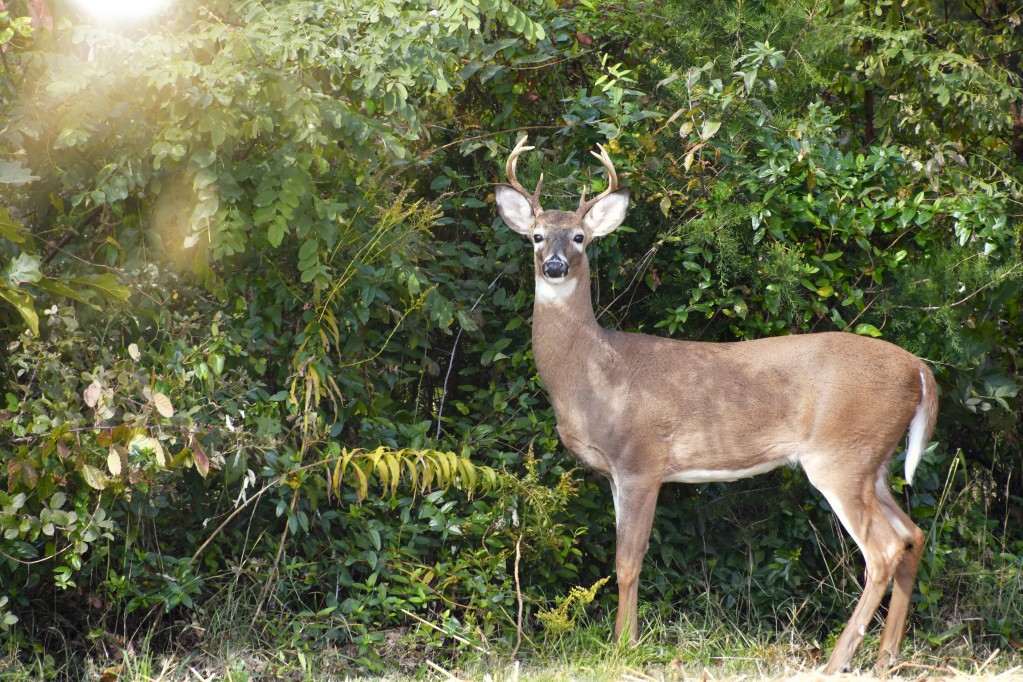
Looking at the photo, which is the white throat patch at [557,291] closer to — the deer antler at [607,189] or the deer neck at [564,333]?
the deer neck at [564,333]

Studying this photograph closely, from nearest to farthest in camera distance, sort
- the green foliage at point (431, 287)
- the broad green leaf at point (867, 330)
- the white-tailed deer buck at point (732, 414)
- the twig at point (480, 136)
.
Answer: the green foliage at point (431, 287) < the white-tailed deer buck at point (732, 414) < the broad green leaf at point (867, 330) < the twig at point (480, 136)

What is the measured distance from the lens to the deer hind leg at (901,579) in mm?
5180

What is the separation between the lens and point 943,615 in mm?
5766

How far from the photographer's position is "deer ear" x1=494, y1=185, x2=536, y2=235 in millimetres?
5441

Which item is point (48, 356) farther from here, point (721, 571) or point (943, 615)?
point (943, 615)

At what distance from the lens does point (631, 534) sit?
17.0 ft

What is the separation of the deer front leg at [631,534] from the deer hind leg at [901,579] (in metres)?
1.05

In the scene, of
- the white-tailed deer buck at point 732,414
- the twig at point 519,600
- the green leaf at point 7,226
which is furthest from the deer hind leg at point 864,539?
the green leaf at point 7,226

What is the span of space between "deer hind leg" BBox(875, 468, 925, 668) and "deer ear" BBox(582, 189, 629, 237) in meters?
1.71

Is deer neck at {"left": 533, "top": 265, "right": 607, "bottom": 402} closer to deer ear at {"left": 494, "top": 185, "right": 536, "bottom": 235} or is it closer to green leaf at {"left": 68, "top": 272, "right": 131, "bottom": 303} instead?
deer ear at {"left": 494, "top": 185, "right": 536, "bottom": 235}

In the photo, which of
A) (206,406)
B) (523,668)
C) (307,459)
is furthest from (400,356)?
(523,668)

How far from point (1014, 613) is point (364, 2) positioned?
4.08m

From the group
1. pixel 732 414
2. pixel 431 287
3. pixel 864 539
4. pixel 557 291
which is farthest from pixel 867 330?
pixel 431 287

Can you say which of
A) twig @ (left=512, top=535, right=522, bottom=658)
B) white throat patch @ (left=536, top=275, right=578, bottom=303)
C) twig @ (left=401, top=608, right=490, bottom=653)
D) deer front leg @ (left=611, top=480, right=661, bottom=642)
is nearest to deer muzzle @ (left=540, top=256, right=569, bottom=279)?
white throat patch @ (left=536, top=275, right=578, bottom=303)
